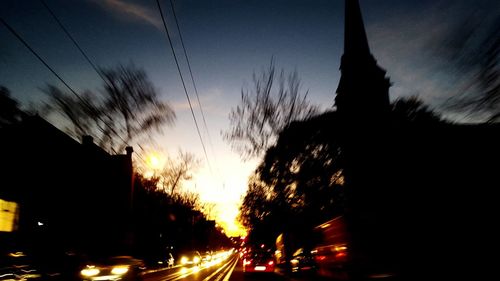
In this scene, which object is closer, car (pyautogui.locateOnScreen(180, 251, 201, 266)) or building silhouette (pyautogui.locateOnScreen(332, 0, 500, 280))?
building silhouette (pyautogui.locateOnScreen(332, 0, 500, 280))

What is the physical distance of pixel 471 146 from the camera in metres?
15.3

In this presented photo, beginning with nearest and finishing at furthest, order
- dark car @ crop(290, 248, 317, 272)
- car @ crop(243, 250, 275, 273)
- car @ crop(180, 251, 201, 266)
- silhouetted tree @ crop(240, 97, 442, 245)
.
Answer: car @ crop(243, 250, 275, 273) < dark car @ crop(290, 248, 317, 272) < silhouetted tree @ crop(240, 97, 442, 245) < car @ crop(180, 251, 201, 266)

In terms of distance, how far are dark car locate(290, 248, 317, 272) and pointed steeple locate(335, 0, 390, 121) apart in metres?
19.9

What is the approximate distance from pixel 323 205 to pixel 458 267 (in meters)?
20.1

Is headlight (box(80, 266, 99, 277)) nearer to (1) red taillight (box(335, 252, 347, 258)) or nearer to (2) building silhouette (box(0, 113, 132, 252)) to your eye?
(2) building silhouette (box(0, 113, 132, 252))

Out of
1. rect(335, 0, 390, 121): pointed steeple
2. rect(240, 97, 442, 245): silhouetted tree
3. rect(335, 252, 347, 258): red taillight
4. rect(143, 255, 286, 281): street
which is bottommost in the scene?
rect(335, 252, 347, 258): red taillight

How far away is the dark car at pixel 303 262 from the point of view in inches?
991

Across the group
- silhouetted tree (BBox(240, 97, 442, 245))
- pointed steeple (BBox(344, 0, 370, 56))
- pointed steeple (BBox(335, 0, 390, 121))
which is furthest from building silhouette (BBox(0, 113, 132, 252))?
pointed steeple (BBox(344, 0, 370, 56))

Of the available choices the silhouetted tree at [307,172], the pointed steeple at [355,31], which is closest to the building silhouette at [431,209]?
the silhouetted tree at [307,172]

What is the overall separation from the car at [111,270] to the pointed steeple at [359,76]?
3253 cm

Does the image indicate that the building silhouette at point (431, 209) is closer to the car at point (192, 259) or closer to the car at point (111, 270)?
the car at point (111, 270)

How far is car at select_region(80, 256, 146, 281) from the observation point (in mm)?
13477

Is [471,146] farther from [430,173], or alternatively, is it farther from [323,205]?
[323,205]

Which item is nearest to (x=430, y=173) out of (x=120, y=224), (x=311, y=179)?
(x=311, y=179)
